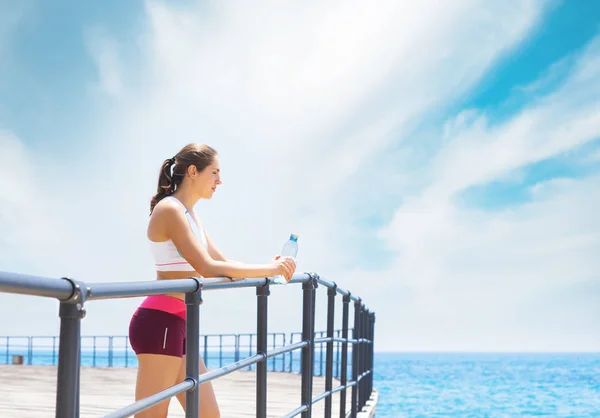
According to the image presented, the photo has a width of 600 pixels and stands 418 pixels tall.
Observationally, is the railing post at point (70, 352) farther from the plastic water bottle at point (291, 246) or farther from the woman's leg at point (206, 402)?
the plastic water bottle at point (291, 246)

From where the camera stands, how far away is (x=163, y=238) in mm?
3018

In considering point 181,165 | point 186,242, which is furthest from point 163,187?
point 186,242

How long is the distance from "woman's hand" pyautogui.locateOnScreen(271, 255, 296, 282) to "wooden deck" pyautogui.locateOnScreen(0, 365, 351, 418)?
4.20m

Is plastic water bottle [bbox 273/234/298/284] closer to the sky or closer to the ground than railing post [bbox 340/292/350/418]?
closer to the sky

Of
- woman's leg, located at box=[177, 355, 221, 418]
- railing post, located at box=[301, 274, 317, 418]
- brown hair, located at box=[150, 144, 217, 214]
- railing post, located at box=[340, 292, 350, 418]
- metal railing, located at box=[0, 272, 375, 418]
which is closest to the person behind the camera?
metal railing, located at box=[0, 272, 375, 418]

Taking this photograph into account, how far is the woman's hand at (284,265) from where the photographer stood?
3.32 metres

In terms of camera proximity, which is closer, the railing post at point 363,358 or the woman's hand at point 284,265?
the woman's hand at point 284,265

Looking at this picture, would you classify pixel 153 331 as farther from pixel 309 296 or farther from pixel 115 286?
pixel 309 296

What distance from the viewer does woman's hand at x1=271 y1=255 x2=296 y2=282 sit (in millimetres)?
3318

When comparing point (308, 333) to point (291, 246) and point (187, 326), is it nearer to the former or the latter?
point (291, 246)

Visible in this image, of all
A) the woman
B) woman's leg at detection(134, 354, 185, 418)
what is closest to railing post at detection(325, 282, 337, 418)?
the woman

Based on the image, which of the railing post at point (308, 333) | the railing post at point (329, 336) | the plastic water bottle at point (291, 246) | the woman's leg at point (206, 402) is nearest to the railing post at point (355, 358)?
the railing post at point (329, 336)

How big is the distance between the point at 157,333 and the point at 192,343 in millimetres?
449

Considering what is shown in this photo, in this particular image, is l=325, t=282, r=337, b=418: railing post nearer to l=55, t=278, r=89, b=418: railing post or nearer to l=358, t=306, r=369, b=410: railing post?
l=358, t=306, r=369, b=410: railing post
